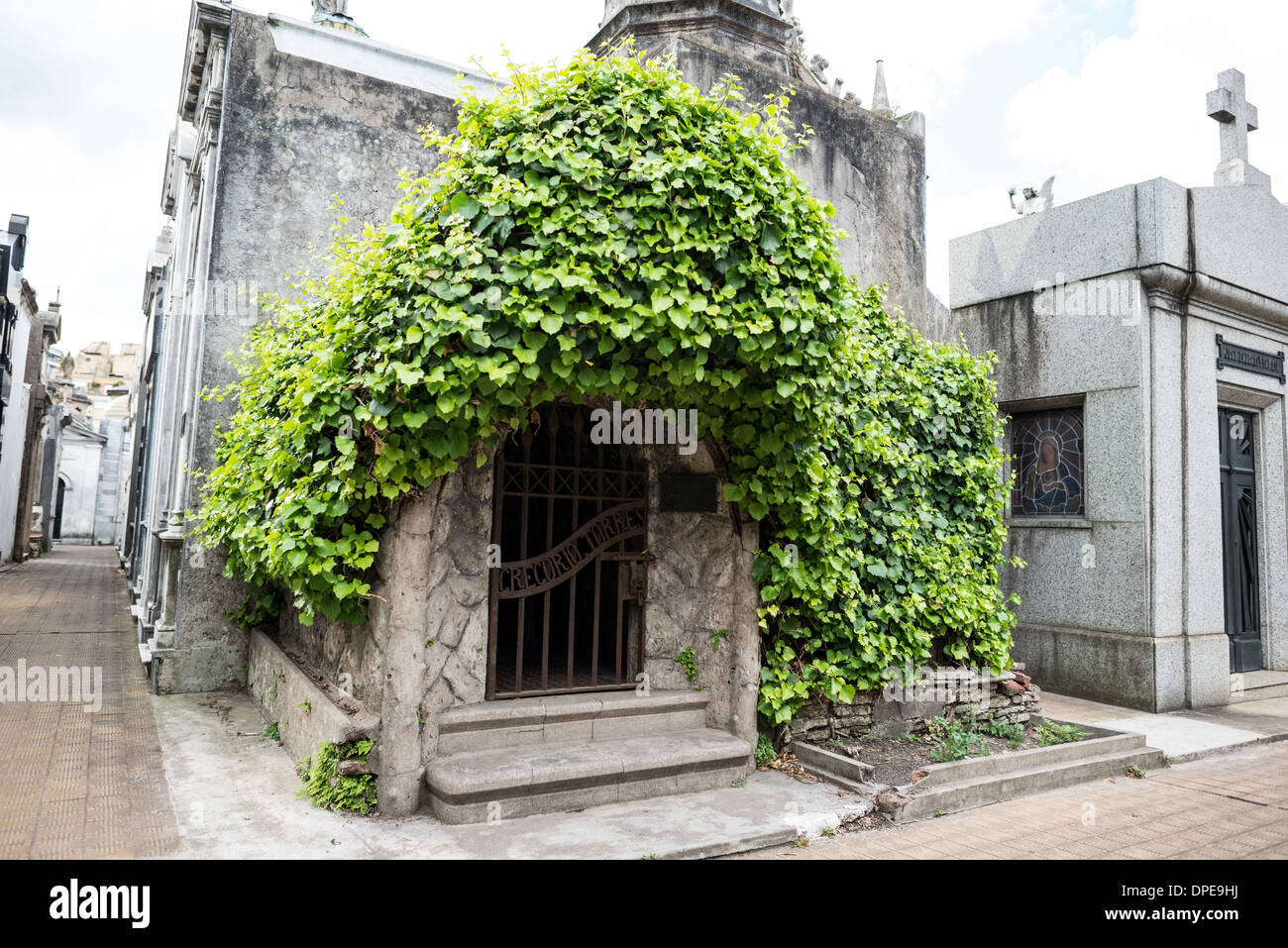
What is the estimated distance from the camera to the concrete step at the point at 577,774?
454cm

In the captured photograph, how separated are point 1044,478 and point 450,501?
25.7ft

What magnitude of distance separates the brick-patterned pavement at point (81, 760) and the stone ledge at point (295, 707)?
85cm

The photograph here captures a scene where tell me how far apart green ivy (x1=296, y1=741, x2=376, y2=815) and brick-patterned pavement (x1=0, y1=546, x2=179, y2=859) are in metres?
0.76

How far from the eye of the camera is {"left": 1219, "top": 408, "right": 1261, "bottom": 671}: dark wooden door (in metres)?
9.80

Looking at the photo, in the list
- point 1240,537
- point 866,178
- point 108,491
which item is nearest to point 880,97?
point 866,178

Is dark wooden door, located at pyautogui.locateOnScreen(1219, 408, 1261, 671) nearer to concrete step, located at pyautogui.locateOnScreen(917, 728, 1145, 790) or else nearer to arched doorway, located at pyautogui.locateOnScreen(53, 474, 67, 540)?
concrete step, located at pyautogui.locateOnScreen(917, 728, 1145, 790)

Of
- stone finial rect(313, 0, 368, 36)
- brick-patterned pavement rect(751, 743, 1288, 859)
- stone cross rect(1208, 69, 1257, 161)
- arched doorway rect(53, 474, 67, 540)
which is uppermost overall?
stone finial rect(313, 0, 368, 36)

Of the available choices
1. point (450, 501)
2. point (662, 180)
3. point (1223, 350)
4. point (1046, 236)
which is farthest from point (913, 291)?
point (450, 501)

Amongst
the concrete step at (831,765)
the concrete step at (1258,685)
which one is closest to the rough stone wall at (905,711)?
the concrete step at (831,765)

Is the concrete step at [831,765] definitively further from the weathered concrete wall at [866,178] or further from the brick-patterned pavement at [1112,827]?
the weathered concrete wall at [866,178]

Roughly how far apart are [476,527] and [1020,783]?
4259mm

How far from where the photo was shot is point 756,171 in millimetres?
4867


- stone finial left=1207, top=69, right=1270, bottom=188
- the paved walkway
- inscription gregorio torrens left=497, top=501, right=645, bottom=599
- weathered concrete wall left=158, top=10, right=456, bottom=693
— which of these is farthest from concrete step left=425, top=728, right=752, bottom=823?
stone finial left=1207, top=69, right=1270, bottom=188
